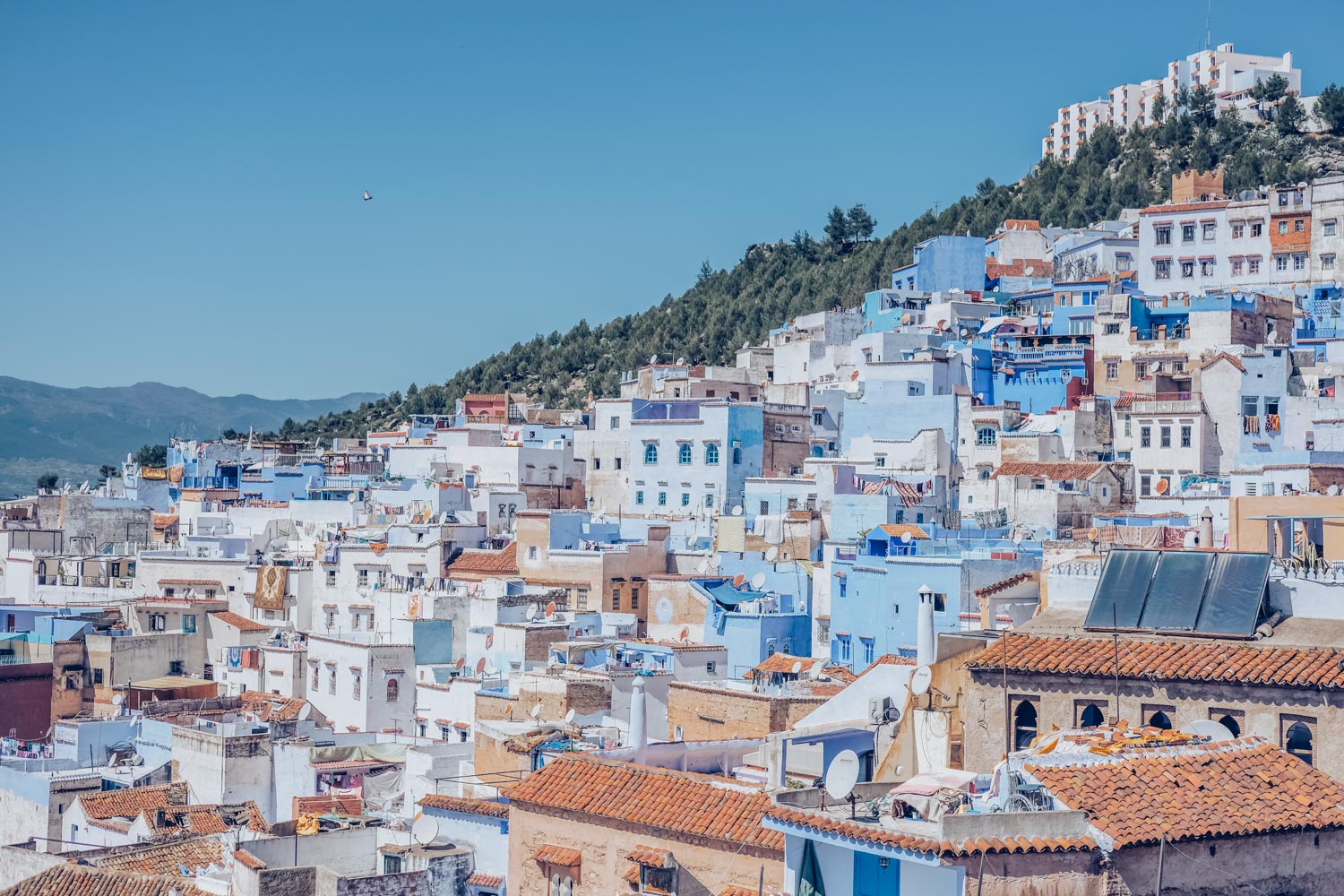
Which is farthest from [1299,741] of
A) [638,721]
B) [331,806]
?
[331,806]

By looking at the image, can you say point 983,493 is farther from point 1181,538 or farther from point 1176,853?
point 1176,853

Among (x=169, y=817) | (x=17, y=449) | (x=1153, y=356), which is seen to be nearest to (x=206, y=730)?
(x=169, y=817)

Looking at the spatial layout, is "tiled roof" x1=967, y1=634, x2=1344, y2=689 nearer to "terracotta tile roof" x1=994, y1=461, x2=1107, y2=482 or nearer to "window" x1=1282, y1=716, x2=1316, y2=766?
"window" x1=1282, y1=716, x2=1316, y2=766

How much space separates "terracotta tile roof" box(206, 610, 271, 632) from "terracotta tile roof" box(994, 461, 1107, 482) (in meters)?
16.6

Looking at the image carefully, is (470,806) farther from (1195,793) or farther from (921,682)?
(1195,793)

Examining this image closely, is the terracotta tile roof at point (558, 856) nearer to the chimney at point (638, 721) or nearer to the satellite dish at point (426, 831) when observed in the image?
the chimney at point (638, 721)

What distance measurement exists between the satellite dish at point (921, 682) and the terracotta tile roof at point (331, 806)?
30.1 ft

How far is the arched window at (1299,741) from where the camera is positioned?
46.5ft

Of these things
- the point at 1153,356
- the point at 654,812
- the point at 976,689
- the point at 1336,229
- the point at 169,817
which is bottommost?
the point at 169,817

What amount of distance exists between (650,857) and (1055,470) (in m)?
25.2

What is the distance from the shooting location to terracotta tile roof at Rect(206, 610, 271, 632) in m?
38.1

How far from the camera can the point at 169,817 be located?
24297 millimetres

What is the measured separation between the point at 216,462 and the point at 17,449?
114383mm

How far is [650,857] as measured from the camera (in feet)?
48.5
